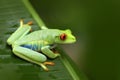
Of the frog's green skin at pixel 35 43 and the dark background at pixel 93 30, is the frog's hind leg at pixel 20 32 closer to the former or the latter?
the frog's green skin at pixel 35 43

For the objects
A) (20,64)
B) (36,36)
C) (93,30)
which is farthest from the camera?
(93,30)

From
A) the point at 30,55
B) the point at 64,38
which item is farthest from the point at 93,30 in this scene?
the point at 30,55

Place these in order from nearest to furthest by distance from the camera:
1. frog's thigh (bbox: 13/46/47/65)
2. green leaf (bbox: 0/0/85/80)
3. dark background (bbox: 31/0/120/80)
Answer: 1. green leaf (bbox: 0/0/85/80)
2. frog's thigh (bbox: 13/46/47/65)
3. dark background (bbox: 31/0/120/80)

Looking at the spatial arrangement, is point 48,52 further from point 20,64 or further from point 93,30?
point 93,30

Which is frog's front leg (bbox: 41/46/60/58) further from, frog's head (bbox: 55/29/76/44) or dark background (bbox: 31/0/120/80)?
dark background (bbox: 31/0/120/80)

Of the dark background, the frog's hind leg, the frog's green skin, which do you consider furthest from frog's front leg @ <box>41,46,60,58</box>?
the dark background

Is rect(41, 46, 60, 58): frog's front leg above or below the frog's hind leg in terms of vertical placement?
below

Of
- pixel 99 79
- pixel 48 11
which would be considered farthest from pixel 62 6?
pixel 99 79
